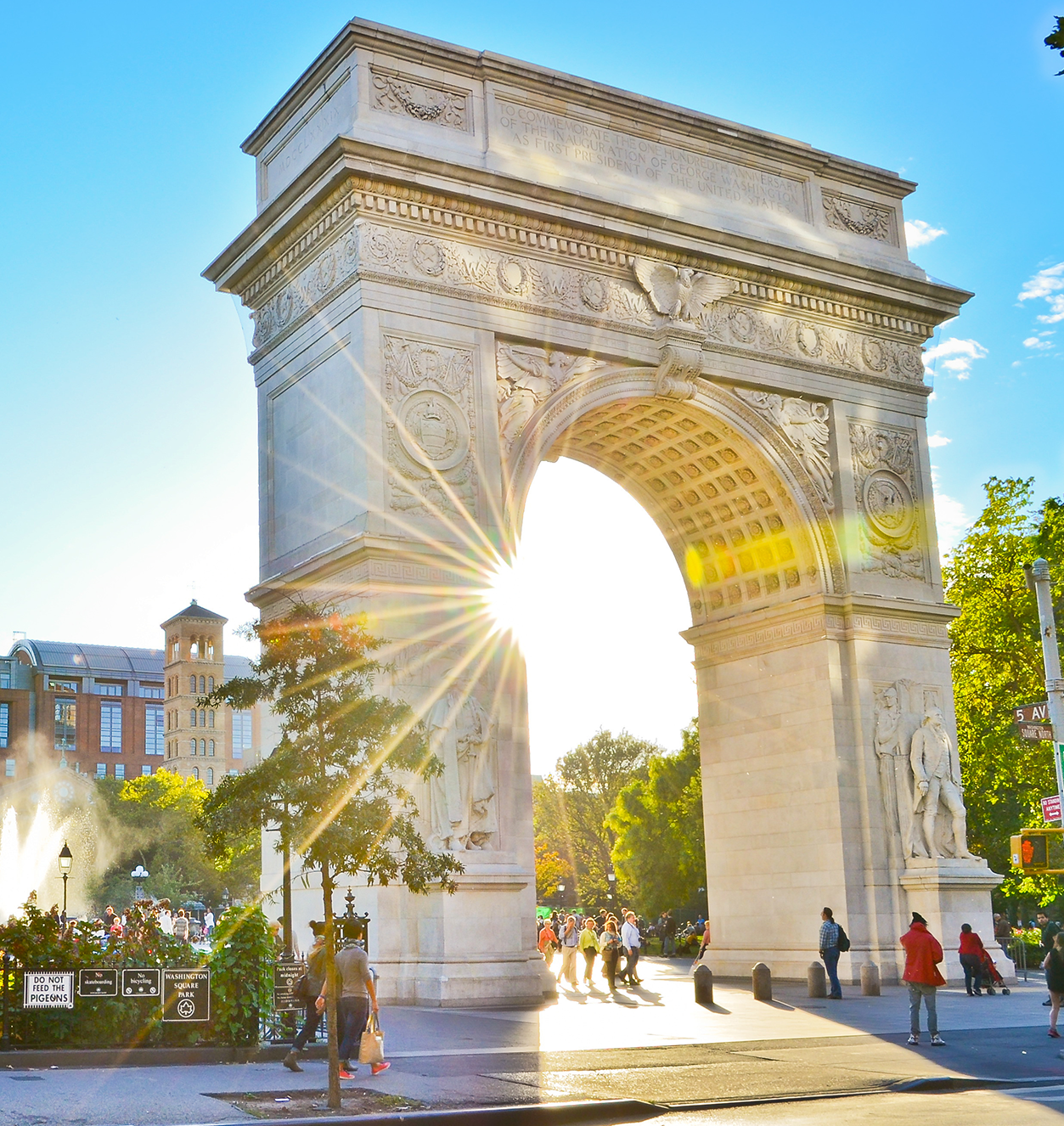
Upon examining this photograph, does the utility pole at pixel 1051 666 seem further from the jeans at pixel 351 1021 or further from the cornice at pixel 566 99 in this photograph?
the cornice at pixel 566 99

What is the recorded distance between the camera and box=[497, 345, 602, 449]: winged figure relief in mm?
30406

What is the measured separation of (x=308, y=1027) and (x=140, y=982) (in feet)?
6.82

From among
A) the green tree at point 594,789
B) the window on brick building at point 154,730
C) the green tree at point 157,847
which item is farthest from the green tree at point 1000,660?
the window on brick building at point 154,730

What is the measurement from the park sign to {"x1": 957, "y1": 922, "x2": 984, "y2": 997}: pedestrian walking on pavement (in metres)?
7.38

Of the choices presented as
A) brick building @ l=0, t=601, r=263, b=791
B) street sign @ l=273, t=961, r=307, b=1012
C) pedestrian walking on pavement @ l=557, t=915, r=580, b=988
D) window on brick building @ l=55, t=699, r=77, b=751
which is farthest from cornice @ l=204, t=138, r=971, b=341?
window on brick building @ l=55, t=699, r=77, b=751

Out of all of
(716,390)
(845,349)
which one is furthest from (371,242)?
(845,349)

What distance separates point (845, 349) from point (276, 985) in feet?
74.3

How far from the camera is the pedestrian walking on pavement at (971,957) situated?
29516 millimetres

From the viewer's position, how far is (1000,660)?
154 ft

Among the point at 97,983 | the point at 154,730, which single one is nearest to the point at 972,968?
the point at 97,983

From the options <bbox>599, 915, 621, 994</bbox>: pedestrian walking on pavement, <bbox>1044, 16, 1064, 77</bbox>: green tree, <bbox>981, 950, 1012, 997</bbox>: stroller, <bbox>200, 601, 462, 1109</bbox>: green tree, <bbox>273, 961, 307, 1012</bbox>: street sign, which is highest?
<bbox>1044, 16, 1064, 77</bbox>: green tree

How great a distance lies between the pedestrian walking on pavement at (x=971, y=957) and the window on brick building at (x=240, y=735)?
119 meters

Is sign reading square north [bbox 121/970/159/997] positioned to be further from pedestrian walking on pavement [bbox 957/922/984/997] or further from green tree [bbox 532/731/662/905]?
green tree [bbox 532/731/662/905]

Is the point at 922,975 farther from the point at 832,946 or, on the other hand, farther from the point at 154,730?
the point at 154,730
